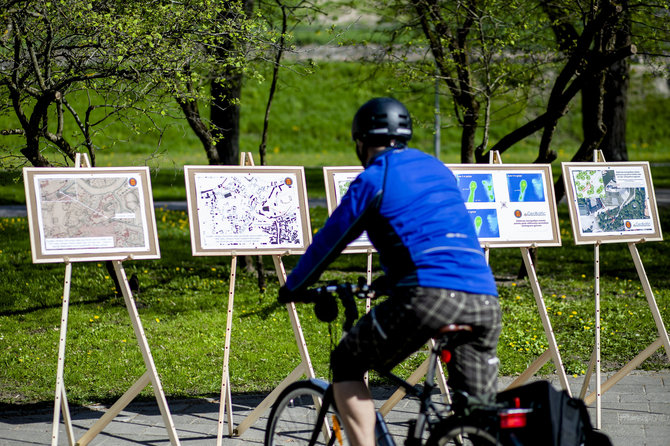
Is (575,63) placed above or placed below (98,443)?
above

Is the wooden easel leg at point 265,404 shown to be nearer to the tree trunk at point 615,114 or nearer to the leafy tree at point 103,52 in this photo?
the leafy tree at point 103,52

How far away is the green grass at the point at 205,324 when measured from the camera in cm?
703

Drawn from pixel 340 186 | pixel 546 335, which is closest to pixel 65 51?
pixel 340 186

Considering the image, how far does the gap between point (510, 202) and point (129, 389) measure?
9.40 ft

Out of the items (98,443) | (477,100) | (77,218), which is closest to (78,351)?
(98,443)

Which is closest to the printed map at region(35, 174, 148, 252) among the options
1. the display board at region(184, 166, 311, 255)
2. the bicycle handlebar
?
the display board at region(184, 166, 311, 255)

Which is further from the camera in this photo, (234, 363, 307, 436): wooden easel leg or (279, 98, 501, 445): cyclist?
(234, 363, 307, 436): wooden easel leg

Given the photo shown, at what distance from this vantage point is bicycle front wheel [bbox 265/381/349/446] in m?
3.92

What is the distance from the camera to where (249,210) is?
5438 mm

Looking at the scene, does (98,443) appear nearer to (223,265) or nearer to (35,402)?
(35,402)

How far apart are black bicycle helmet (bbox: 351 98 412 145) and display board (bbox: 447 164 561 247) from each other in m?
2.14

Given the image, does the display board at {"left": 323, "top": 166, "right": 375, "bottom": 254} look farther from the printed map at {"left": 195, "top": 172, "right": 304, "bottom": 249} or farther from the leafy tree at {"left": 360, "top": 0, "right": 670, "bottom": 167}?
the leafy tree at {"left": 360, "top": 0, "right": 670, "bottom": 167}

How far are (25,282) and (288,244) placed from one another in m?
5.86

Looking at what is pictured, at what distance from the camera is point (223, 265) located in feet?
38.3
